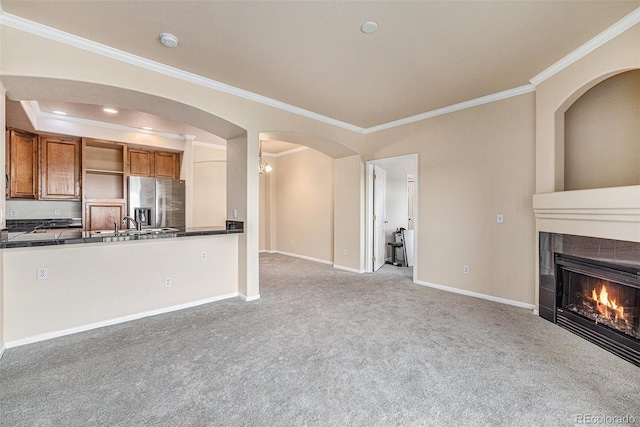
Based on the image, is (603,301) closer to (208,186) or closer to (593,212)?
(593,212)

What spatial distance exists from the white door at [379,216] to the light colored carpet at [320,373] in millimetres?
2337

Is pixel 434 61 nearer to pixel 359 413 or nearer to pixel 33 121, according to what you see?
pixel 359 413

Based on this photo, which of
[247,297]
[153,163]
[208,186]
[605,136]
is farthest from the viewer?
[208,186]

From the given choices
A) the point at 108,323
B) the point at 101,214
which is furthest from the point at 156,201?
the point at 108,323

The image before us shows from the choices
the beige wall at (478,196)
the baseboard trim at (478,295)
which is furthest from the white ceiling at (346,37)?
the baseboard trim at (478,295)

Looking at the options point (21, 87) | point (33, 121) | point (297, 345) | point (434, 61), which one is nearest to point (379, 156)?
point (434, 61)

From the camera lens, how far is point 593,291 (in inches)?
109

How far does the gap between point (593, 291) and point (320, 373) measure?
2837 mm

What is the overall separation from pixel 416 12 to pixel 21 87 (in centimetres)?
354

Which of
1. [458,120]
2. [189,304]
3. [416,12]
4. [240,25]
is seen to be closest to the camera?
[416,12]

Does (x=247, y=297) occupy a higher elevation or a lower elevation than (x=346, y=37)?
lower

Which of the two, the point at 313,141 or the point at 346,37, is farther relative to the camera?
the point at 313,141

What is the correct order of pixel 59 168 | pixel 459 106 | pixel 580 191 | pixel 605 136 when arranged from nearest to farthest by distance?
pixel 580 191, pixel 605 136, pixel 459 106, pixel 59 168

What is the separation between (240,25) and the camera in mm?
2355
